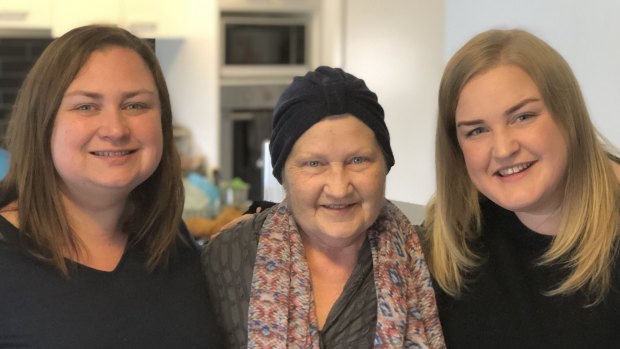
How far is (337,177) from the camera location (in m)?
1.27

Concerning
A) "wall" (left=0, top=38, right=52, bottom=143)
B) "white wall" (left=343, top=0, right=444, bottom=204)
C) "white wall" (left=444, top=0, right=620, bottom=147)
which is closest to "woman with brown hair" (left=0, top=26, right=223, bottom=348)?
"white wall" (left=444, top=0, right=620, bottom=147)

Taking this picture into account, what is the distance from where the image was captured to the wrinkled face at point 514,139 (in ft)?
4.15

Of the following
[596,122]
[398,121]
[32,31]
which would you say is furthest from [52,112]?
[32,31]

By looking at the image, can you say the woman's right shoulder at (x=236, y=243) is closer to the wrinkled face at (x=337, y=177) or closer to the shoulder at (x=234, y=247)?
the shoulder at (x=234, y=247)

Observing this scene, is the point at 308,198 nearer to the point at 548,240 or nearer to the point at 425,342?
the point at 425,342

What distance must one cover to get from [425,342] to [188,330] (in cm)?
42

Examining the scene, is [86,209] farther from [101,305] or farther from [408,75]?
[408,75]

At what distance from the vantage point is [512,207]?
4.28 ft

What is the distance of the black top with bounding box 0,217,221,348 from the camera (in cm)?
116

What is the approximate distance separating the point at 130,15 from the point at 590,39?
7.52 feet

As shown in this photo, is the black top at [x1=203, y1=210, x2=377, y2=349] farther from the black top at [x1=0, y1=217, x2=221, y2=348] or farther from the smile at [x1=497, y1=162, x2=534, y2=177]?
the smile at [x1=497, y1=162, x2=534, y2=177]

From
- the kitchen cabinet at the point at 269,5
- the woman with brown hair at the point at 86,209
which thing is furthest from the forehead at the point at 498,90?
the kitchen cabinet at the point at 269,5

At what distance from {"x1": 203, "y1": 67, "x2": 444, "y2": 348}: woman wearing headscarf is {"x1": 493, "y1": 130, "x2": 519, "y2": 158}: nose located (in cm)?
19

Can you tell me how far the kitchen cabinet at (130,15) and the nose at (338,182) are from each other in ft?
7.91
